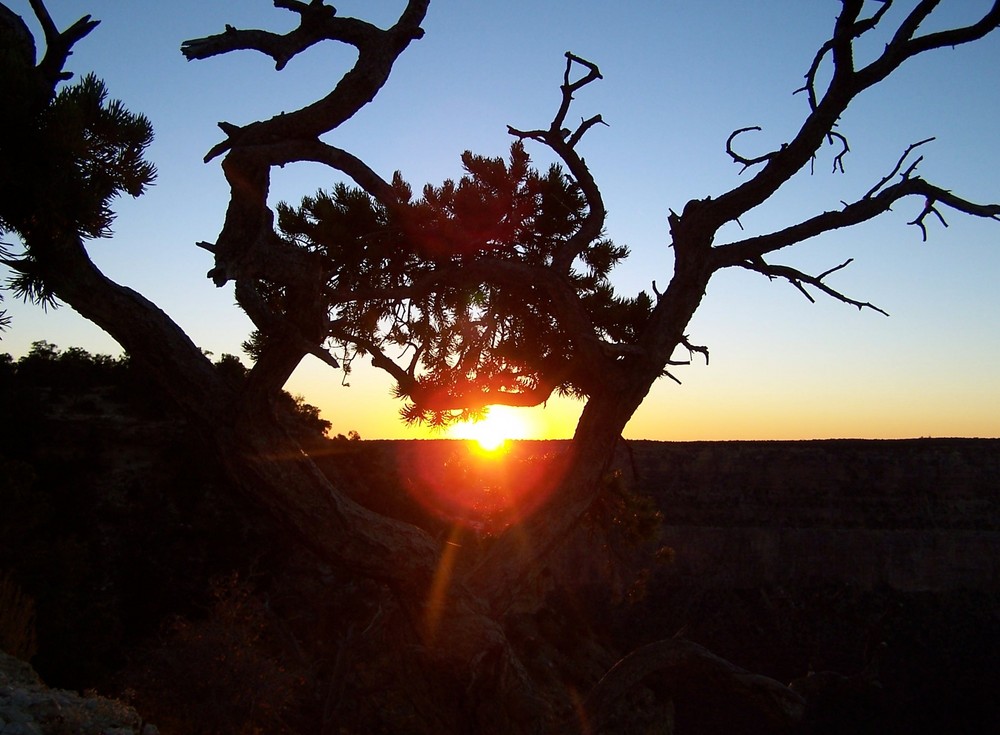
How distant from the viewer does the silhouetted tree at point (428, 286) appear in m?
5.10

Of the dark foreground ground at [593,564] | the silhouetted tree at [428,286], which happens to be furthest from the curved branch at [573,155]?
the dark foreground ground at [593,564]

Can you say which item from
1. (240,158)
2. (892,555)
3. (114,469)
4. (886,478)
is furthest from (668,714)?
(886,478)

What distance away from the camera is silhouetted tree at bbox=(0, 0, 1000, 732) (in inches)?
201

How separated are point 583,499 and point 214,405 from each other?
310 cm

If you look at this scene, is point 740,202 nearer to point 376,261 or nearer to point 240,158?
point 376,261

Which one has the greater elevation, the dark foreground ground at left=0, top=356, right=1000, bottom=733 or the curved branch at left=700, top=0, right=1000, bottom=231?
the curved branch at left=700, top=0, right=1000, bottom=231

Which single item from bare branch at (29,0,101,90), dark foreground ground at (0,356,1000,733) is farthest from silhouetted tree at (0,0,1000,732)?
dark foreground ground at (0,356,1000,733)

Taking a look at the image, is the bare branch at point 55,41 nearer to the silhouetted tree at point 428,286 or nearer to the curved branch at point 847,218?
the silhouetted tree at point 428,286

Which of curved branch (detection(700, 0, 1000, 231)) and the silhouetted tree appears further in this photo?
curved branch (detection(700, 0, 1000, 231))

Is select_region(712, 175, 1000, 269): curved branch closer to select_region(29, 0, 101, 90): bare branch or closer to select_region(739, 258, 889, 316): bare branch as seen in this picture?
select_region(739, 258, 889, 316): bare branch

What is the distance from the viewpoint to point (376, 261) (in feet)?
24.2

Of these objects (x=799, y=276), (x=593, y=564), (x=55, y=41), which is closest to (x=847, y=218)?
(x=799, y=276)

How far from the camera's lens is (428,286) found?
279 inches

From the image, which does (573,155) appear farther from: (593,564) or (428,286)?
(593,564)
